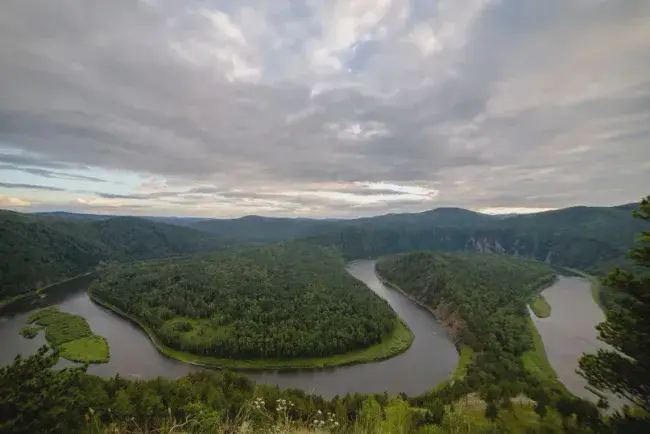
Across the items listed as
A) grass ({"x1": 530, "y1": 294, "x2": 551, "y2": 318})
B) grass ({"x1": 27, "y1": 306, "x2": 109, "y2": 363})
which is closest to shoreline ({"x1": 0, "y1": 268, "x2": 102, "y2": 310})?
grass ({"x1": 27, "y1": 306, "x2": 109, "y2": 363})

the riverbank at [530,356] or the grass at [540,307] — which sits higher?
the grass at [540,307]

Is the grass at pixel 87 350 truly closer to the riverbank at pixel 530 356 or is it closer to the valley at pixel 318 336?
the valley at pixel 318 336

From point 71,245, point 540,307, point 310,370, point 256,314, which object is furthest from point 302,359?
point 71,245

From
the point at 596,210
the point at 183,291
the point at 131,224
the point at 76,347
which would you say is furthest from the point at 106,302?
the point at 596,210

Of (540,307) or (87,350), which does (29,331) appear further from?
(540,307)

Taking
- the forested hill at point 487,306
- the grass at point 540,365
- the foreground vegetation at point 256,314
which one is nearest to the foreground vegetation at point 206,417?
the forested hill at point 487,306

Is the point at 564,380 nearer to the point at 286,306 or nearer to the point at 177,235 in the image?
the point at 286,306
